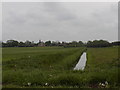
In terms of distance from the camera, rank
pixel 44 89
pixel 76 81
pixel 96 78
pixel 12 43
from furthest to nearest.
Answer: pixel 12 43 < pixel 96 78 < pixel 76 81 < pixel 44 89

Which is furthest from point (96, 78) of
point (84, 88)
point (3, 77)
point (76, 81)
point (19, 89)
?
point (3, 77)

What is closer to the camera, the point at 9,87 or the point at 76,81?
the point at 9,87

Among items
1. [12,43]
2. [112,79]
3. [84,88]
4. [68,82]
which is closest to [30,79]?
[68,82]

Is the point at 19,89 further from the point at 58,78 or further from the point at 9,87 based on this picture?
the point at 58,78

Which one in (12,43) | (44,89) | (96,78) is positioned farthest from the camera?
(12,43)

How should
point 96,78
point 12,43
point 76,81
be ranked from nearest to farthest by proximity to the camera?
point 76,81
point 96,78
point 12,43

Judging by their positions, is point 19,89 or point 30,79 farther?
point 30,79

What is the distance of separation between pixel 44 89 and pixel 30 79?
205 centimetres

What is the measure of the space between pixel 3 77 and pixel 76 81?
4.72 meters

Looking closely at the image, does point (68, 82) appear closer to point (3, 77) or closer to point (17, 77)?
point (17, 77)

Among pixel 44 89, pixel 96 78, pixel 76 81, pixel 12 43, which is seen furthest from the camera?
pixel 12 43

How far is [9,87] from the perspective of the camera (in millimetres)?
6547

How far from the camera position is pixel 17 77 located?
841 cm

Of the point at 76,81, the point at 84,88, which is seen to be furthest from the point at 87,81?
the point at 84,88
